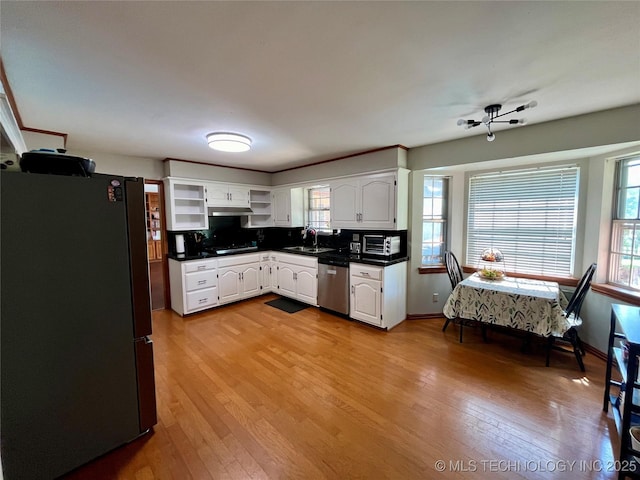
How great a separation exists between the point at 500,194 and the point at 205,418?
13.5 feet

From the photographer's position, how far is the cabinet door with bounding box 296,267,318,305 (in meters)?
4.14

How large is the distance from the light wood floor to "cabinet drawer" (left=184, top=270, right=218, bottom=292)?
903mm

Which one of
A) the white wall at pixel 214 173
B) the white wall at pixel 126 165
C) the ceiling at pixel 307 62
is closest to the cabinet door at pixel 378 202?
the ceiling at pixel 307 62

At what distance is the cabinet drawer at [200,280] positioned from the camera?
12.7ft

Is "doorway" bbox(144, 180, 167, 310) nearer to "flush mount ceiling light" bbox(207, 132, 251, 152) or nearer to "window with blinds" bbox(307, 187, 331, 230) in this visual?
"flush mount ceiling light" bbox(207, 132, 251, 152)

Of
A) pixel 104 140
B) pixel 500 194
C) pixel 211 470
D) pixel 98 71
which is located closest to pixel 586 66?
pixel 500 194

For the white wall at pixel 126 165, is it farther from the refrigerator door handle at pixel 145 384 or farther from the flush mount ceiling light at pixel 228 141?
the refrigerator door handle at pixel 145 384

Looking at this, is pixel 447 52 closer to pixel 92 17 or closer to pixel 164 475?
pixel 92 17

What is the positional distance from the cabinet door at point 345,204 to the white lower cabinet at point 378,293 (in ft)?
2.32

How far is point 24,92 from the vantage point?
1.83 metres

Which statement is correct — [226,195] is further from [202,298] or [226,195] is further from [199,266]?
[202,298]

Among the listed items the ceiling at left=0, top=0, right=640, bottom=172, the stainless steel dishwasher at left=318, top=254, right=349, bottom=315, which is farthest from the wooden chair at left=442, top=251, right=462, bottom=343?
the ceiling at left=0, top=0, right=640, bottom=172

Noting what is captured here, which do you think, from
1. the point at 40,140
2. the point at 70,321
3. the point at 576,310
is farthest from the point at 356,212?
the point at 40,140

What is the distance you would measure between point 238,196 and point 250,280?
1.52 m
